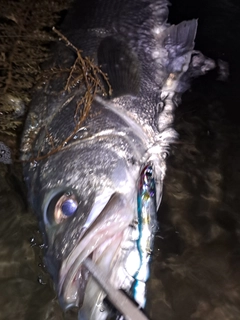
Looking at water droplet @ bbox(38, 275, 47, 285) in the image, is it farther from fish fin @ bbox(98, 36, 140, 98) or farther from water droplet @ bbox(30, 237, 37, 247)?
fish fin @ bbox(98, 36, 140, 98)

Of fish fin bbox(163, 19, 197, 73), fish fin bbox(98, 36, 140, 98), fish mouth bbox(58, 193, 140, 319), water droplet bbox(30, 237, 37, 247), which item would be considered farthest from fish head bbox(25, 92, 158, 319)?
fish fin bbox(163, 19, 197, 73)

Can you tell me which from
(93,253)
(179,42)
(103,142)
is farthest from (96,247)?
(179,42)

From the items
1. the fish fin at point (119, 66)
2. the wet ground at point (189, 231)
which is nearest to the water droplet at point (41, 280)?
the wet ground at point (189, 231)

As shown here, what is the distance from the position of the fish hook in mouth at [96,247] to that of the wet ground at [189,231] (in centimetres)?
54

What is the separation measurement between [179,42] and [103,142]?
144 cm

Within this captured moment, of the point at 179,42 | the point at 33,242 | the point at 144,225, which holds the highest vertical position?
the point at 179,42

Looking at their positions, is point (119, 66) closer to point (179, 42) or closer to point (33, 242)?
point (179, 42)

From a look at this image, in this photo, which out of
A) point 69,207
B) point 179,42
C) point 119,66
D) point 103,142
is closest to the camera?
point 69,207

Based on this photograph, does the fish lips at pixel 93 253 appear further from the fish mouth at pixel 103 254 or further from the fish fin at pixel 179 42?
the fish fin at pixel 179 42

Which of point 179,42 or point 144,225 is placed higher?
point 179,42

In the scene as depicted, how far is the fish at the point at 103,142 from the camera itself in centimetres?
232

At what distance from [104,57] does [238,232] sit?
1.55m

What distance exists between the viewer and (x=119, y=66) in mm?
3068

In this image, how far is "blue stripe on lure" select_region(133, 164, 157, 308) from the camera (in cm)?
252
